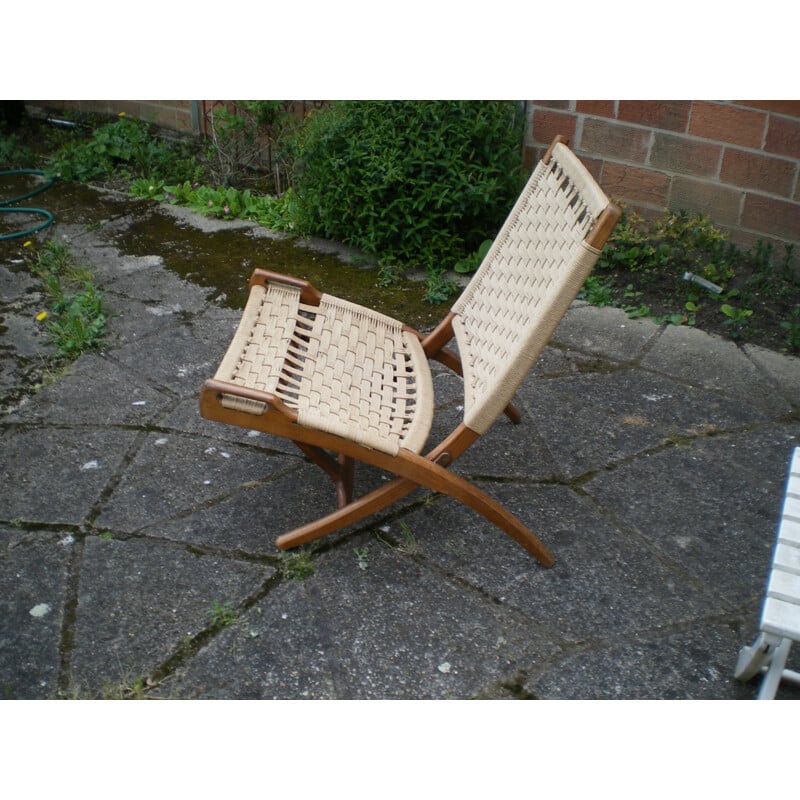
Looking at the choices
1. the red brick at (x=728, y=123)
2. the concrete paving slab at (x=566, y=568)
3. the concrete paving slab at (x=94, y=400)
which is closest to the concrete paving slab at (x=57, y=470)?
the concrete paving slab at (x=94, y=400)

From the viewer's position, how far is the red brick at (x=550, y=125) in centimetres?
436

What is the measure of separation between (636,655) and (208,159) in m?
4.28

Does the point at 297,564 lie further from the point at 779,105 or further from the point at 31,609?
the point at 779,105

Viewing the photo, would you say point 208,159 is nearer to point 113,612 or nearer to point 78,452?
point 78,452

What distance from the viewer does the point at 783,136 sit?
380 centimetres

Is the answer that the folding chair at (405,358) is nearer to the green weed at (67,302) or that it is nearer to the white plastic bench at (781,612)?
the white plastic bench at (781,612)

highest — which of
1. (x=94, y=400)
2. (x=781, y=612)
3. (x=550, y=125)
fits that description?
(x=550, y=125)

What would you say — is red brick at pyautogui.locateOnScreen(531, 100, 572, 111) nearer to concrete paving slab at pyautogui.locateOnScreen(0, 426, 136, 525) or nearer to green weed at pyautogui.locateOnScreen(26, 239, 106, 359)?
green weed at pyautogui.locateOnScreen(26, 239, 106, 359)

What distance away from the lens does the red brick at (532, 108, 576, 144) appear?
14.3 feet

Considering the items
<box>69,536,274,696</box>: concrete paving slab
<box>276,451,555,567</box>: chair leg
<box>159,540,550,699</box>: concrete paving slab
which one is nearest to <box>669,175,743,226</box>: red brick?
<box>276,451,555,567</box>: chair leg

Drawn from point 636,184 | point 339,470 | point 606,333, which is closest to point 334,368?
point 339,470

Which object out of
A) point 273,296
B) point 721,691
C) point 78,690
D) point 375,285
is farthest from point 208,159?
point 721,691

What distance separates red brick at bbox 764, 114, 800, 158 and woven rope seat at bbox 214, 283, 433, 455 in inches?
81.5

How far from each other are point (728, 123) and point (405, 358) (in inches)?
84.2
